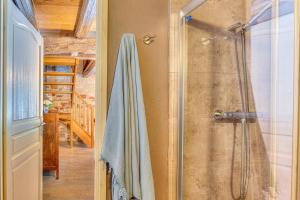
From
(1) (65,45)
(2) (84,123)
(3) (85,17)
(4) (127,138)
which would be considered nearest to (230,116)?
(4) (127,138)

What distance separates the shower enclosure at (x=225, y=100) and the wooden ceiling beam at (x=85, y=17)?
49.1 inches

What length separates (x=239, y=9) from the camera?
2.04 meters

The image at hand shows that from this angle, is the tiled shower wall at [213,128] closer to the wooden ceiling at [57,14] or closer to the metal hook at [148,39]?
the metal hook at [148,39]

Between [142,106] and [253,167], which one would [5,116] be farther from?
[253,167]

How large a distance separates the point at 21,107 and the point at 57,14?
1.67 meters

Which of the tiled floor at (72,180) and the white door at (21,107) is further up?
the white door at (21,107)

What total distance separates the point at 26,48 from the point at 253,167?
2077 mm

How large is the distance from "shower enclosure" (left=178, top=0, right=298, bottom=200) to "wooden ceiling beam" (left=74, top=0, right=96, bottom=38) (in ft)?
4.09

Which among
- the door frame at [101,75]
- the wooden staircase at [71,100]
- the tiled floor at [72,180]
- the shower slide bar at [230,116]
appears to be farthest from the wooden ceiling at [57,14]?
the wooden staircase at [71,100]

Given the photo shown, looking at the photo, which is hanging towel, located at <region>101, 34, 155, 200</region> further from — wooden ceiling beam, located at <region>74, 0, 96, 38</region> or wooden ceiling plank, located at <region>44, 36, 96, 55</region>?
wooden ceiling plank, located at <region>44, 36, 96, 55</region>

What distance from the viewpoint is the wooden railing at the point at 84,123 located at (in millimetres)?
7453

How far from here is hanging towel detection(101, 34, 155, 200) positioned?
5.91 feet

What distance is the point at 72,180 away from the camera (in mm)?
4422

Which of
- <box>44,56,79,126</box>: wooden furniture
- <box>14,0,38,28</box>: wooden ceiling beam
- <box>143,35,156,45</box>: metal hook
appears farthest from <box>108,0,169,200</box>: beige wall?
<box>44,56,79,126</box>: wooden furniture
